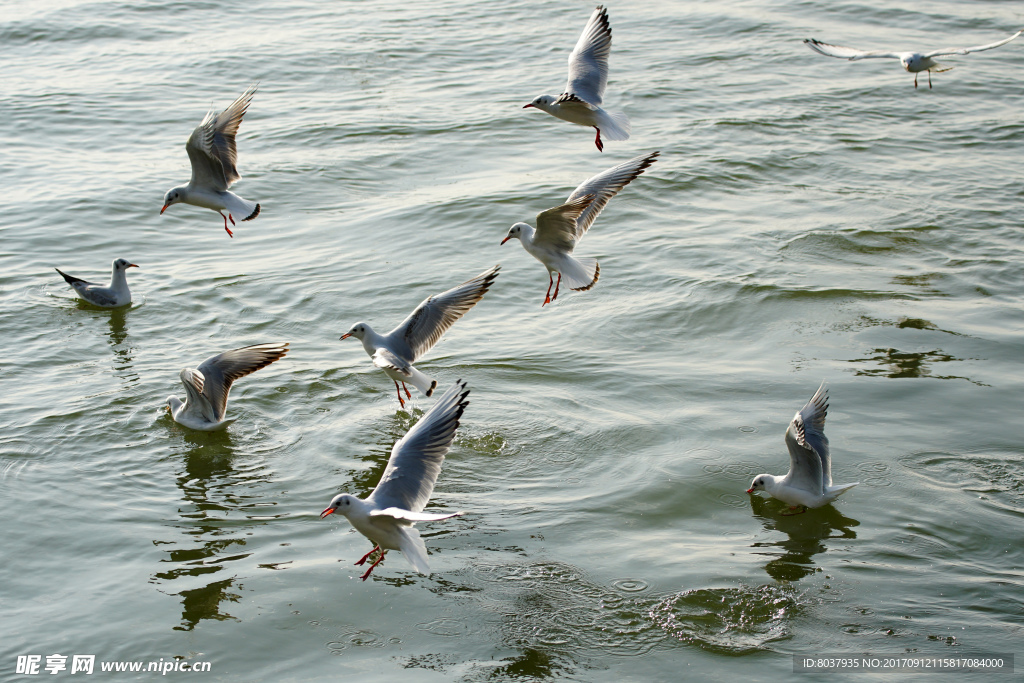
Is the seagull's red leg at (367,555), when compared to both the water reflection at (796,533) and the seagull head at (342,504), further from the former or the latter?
the water reflection at (796,533)

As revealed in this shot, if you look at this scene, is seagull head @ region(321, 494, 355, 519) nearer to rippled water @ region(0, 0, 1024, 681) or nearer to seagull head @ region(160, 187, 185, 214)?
rippled water @ region(0, 0, 1024, 681)

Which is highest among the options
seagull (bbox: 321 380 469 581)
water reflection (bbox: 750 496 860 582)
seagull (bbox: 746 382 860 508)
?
seagull (bbox: 321 380 469 581)

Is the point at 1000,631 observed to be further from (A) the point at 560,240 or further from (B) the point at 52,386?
(B) the point at 52,386

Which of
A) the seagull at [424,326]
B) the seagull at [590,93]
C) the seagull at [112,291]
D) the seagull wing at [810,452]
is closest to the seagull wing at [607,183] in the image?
the seagull at [590,93]

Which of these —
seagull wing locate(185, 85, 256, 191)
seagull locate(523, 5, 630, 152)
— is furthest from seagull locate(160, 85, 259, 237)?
seagull locate(523, 5, 630, 152)

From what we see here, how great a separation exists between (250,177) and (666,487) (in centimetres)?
883

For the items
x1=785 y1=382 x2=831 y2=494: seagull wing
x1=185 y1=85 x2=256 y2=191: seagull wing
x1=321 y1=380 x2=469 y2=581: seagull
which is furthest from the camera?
x1=185 y1=85 x2=256 y2=191: seagull wing

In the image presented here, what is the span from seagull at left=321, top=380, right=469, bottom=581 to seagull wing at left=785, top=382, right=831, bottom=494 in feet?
7.58

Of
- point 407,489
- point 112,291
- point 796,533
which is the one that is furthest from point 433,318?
point 112,291

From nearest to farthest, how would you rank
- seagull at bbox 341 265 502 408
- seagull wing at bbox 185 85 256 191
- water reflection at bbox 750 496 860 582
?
water reflection at bbox 750 496 860 582, seagull at bbox 341 265 502 408, seagull wing at bbox 185 85 256 191

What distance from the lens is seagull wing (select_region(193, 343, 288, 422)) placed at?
26.6ft

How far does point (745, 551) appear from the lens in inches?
264

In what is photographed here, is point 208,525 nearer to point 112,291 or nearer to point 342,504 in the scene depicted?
point 342,504

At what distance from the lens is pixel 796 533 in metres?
6.95
